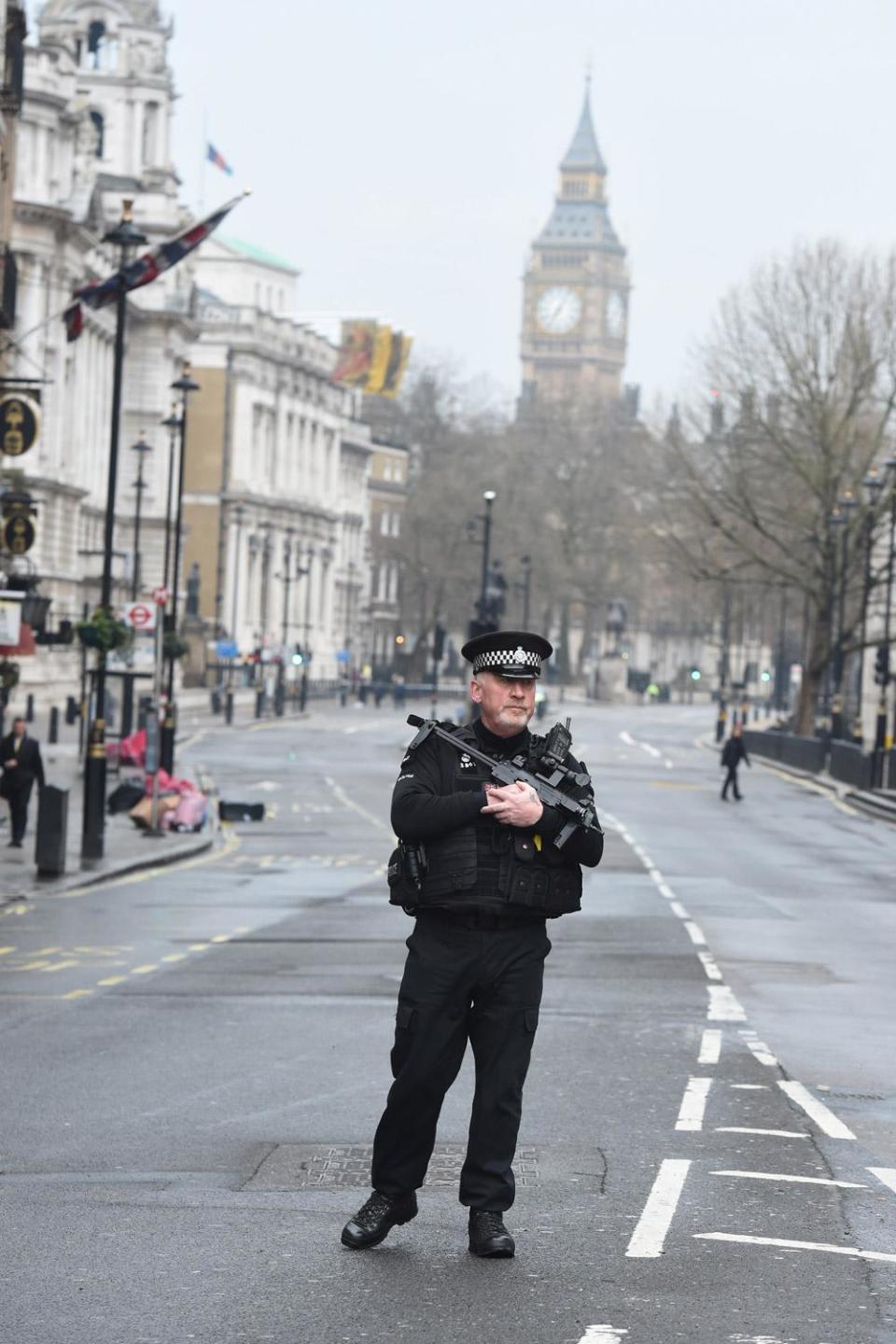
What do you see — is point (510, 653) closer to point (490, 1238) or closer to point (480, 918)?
point (480, 918)

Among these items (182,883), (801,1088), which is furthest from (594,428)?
(801,1088)

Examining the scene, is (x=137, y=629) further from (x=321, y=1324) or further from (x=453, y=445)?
(x=453, y=445)

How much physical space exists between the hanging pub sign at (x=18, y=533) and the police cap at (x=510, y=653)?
123ft

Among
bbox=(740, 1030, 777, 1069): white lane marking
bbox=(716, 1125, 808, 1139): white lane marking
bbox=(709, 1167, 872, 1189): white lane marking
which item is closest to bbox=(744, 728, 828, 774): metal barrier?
bbox=(740, 1030, 777, 1069): white lane marking

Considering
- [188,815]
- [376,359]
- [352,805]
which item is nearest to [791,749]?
[352,805]

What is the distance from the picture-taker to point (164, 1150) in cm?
1007

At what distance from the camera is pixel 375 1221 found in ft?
26.0

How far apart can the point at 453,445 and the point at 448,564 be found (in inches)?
684

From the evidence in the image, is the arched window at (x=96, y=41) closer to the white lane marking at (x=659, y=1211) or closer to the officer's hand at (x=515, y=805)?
the white lane marking at (x=659, y=1211)

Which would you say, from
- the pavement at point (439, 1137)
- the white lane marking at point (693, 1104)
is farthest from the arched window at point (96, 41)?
the white lane marking at point (693, 1104)

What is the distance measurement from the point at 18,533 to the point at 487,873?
38.4m

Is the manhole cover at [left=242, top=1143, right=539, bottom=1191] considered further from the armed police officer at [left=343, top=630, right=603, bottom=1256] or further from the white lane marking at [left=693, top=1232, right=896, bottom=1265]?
the armed police officer at [left=343, top=630, right=603, bottom=1256]

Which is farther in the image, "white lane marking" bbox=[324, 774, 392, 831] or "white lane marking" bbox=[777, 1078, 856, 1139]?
"white lane marking" bbox=[324, 774, 392, 831]

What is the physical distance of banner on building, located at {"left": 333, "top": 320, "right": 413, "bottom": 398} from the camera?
14988cm
